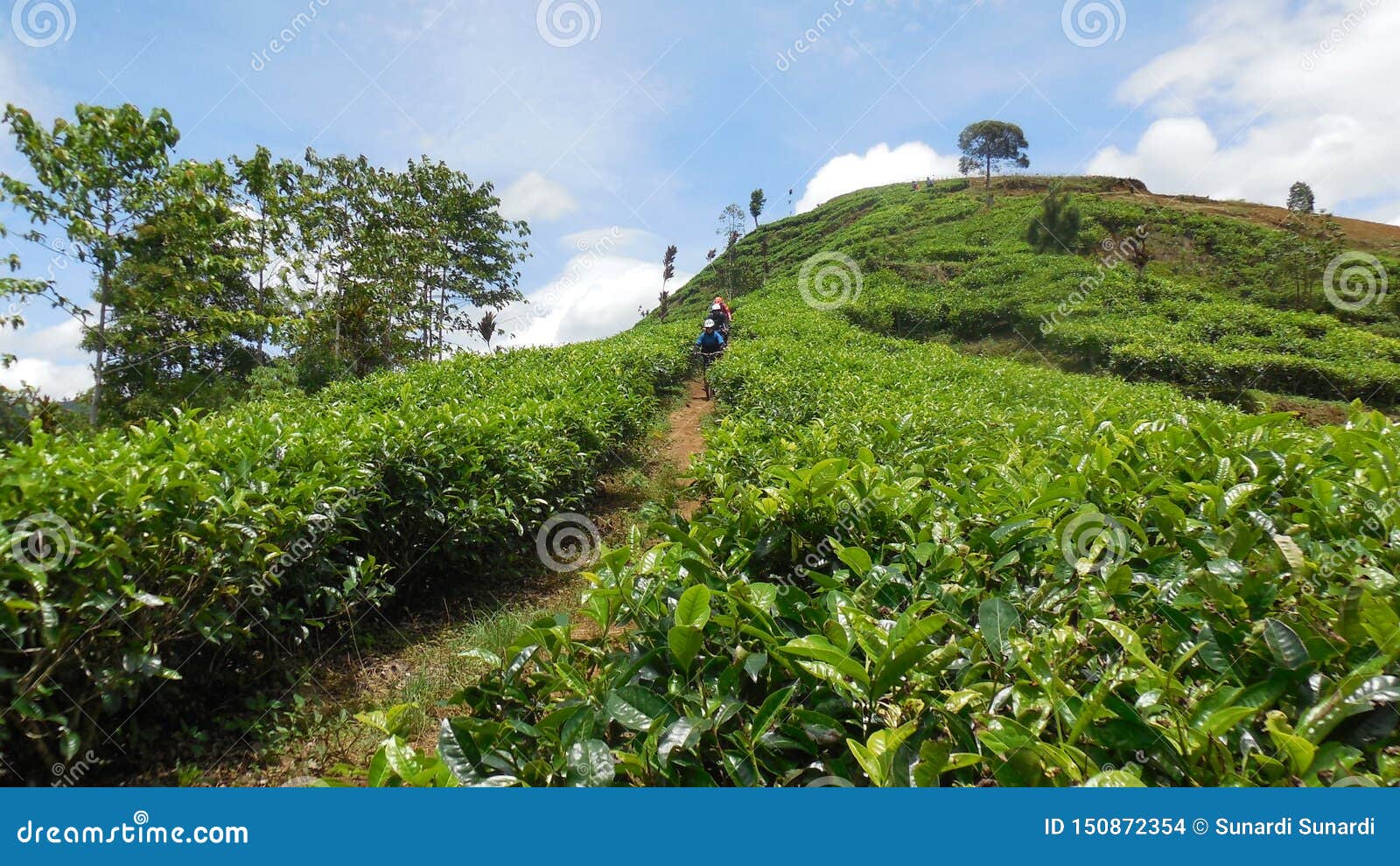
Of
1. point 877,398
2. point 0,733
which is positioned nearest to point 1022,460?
point 877,398

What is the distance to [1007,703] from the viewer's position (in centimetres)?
122

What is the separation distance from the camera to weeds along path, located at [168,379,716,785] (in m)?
2.82

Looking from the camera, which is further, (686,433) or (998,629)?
(686,433)

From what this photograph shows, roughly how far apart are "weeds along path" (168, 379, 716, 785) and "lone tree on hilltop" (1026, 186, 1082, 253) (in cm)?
2921

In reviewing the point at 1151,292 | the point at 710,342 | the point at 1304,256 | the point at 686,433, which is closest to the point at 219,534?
the point at 686,433

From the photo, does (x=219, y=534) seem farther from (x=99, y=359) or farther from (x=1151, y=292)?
(x=1151, y=292)

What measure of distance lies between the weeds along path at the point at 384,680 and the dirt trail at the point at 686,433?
69.6 inches

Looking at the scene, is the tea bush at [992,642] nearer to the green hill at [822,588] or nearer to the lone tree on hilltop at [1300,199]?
the green hill at [822,588]

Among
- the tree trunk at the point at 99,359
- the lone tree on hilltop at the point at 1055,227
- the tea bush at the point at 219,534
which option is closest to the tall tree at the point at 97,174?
the tree trunk at the point at 99,359

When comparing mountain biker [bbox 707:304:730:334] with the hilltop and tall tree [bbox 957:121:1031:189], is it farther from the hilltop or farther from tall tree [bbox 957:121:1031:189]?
tall tree [bbox 957:121:1031:189]

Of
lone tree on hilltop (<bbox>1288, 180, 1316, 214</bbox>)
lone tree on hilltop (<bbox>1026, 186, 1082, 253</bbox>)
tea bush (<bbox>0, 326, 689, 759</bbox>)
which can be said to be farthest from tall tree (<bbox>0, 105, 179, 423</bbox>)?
lone tree on hilltop (<bbox>1288, 180, 1316, 214</bbox>)

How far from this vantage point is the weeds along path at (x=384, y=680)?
111 inches

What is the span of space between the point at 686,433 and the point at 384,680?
272 inches

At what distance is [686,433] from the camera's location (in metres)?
10.1
